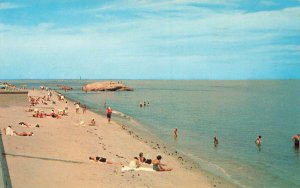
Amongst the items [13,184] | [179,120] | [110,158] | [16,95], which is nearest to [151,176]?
[110,158]

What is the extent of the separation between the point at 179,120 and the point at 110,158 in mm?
33983

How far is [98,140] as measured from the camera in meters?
29.7

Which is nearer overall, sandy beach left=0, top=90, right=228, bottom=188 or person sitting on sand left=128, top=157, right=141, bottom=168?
sandy beach left=0, top=90, right=228, bottom=188

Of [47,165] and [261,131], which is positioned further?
[261,131]

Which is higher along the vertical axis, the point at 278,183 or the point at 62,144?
the point at 62,144

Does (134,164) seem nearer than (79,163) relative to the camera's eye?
No

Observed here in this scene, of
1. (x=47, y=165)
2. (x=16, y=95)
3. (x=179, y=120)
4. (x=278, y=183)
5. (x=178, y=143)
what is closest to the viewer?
(x=47, y=165)

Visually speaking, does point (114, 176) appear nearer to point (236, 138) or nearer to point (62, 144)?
point (62, 144)

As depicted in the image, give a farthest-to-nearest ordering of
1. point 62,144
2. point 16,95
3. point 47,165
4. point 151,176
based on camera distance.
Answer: point 16,95 < point 62,144 < point 151,176 < point 47,165

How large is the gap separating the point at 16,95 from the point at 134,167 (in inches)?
2060

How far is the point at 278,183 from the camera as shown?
21969 millimetres

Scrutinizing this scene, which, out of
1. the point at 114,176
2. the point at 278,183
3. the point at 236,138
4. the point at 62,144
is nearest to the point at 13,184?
the point at 114,176

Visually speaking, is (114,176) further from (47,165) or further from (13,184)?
(13,184)

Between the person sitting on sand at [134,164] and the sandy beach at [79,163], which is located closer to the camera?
the sandy beach at [79,163]
